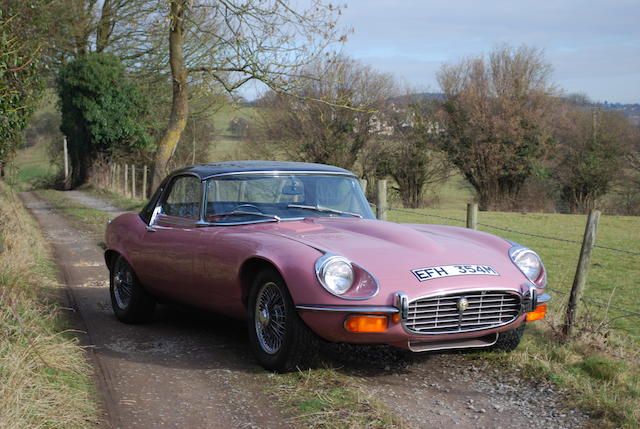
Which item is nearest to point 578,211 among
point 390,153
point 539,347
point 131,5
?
point 390,153

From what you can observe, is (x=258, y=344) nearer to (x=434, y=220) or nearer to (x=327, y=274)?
(x=327, y=274)

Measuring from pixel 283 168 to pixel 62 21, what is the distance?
83.6 feet

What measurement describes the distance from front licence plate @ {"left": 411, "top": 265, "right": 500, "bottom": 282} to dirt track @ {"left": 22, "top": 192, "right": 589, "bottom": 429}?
0.78m

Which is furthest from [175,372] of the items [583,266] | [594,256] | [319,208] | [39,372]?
[594,256]

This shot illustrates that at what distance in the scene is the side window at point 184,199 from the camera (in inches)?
251

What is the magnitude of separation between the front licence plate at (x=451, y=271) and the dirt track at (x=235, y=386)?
2.58 ft

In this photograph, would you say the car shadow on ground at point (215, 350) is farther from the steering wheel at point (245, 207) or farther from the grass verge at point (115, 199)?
the grass verge at point (115, 199)

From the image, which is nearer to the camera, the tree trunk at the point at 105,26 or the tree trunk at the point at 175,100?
the tree trunk at the point at 175,100

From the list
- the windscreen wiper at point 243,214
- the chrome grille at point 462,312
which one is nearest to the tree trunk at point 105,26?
the windscreen wiper at point 243,214

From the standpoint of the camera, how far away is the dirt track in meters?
4.38

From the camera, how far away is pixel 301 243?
5.11 metres

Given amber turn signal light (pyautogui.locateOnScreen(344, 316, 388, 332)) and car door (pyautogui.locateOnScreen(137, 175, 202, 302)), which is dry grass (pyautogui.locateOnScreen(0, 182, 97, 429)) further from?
amber turn signal light (pyautogui.locateOnScreen(344, 316, 388, 332))

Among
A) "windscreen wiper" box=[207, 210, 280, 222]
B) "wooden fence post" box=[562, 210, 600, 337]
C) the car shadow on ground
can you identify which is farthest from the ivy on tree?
"wooden fence post" box=[562, 210, 600, 337]

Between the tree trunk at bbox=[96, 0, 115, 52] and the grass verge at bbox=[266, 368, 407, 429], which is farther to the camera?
the tree trunk at bbox=[96, 0, 115, 52]
